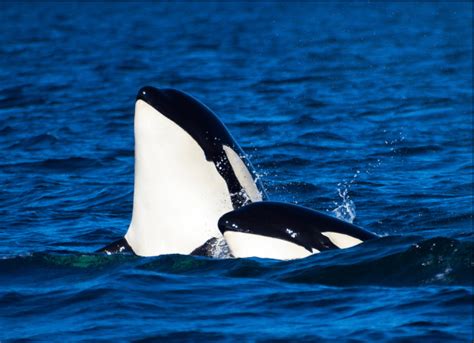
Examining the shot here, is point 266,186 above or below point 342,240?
above

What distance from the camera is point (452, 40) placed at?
45344 millimetres

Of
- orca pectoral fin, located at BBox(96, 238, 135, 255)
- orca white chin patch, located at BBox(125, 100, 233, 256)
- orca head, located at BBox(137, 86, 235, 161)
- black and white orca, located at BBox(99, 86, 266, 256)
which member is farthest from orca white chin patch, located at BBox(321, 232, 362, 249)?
orca pectoral fin, located at BBox(96, 238, 135, 255)

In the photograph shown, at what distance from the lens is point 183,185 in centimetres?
1192

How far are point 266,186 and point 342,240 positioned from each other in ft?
18.8

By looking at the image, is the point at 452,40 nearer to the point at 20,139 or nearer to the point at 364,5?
the point at 20,139

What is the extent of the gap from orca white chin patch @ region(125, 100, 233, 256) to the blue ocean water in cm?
38

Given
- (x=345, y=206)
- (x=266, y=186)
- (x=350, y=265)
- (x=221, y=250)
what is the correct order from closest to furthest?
1. (x=350, y=265)
2. (x=221, y=250)
3. (x=345, y=206)
4. (x=266, y=186)

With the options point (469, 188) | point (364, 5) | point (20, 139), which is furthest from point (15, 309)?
point (364, 5)

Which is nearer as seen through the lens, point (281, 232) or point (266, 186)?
point (281, 232)

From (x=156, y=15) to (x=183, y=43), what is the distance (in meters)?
33.6

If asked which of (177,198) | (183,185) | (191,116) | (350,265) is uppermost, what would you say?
(191,116)

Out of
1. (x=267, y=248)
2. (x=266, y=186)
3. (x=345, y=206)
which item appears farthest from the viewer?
(x=266, y=186)

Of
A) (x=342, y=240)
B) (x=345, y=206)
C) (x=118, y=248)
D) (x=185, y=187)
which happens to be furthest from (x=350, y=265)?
(x=345, y=206)

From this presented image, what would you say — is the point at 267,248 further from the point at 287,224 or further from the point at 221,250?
the point at 221,250
